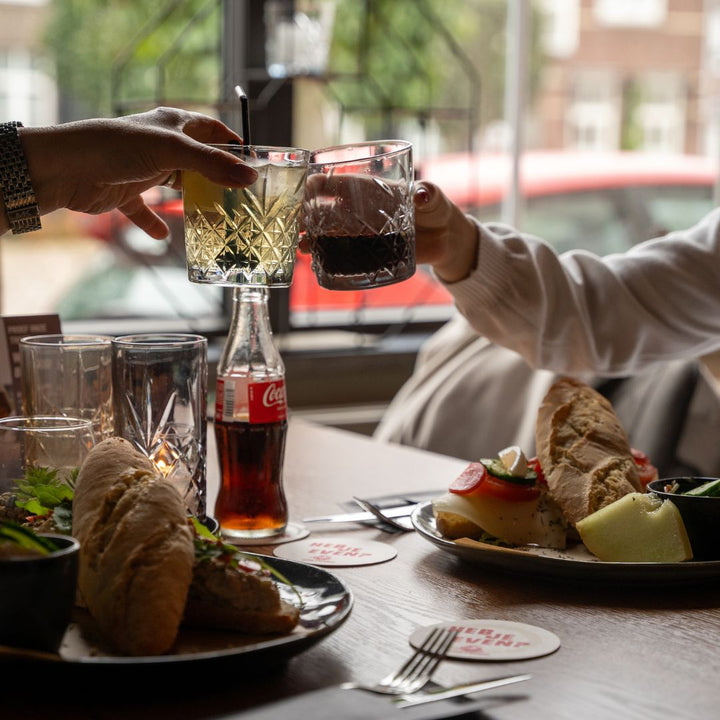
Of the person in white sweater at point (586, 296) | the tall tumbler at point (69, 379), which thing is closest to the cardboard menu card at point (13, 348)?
the tall tumbler at point (69, 379)

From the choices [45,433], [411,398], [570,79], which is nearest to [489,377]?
[411,398]

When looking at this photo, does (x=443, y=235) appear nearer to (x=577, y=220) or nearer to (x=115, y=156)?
(x=115, y=156)

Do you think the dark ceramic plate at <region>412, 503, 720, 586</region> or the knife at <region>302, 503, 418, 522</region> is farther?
the knife at <region>302, 503, 418, 522</region>

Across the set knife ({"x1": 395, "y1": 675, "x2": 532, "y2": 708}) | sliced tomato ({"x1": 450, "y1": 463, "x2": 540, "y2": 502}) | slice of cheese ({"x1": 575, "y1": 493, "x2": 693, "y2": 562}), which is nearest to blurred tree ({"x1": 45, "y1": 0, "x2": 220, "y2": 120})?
sliced tomato ({"x1": 450, "y1": 463, "x2": 540, "y2": 502})

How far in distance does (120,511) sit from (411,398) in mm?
2035

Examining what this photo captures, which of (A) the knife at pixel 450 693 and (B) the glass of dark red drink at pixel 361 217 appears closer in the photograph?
(A) the knife at pixel 450 693

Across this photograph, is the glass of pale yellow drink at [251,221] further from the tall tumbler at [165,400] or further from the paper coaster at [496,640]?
the paper coaster at [496,640]

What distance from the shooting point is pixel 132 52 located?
3164mm

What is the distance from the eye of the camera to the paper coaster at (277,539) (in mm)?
1186

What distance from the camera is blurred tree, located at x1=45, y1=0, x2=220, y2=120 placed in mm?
3066

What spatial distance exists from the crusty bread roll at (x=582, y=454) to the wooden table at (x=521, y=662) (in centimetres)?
9

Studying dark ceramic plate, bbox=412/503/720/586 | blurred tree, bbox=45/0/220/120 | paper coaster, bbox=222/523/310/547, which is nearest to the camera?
dark ceramic plate, bbox=412/503/720/586

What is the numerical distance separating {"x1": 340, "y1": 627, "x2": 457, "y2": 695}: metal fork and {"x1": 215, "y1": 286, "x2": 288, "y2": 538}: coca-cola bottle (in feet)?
1.23

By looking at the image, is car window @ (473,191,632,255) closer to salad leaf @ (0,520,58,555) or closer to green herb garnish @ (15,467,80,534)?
green herb garnish @ (15,467,80,534)
